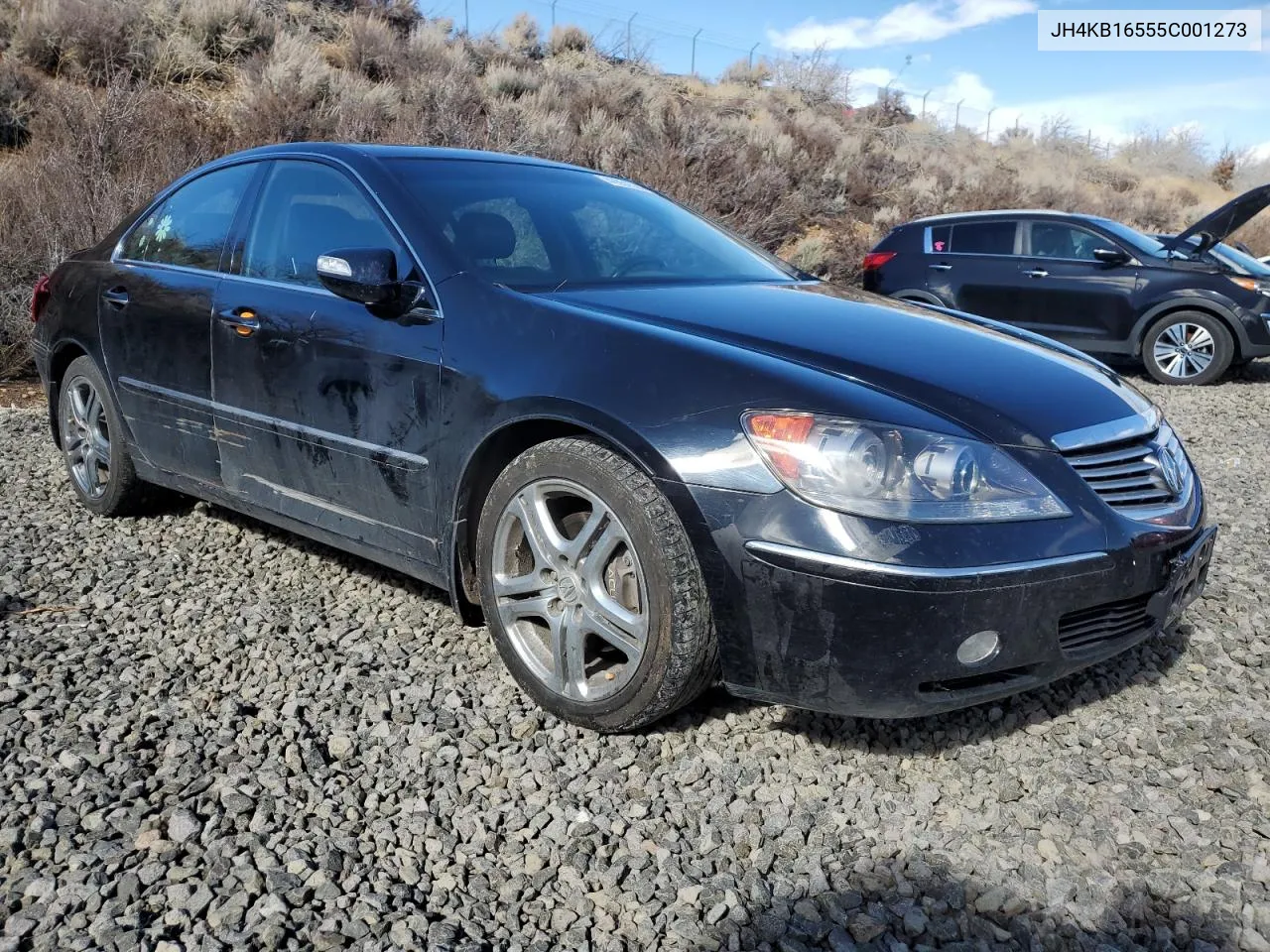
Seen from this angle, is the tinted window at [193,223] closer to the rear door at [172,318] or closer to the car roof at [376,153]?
the rear door at [172,318]

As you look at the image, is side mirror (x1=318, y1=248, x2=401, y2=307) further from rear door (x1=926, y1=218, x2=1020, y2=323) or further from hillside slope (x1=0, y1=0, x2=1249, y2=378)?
rear door (x1=926, y1=218, x2=1020, y2=323)

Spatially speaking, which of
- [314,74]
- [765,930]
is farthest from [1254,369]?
[314,74]

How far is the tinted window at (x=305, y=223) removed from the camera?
343 cm

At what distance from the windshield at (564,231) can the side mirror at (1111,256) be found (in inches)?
270

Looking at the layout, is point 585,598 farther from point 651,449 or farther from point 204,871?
point 204,871

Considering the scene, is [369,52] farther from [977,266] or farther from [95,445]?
[95,445]

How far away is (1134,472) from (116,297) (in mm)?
3871

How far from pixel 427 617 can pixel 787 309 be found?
163cm

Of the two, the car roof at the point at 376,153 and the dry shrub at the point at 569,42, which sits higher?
the dry shrub at the point at 569,42

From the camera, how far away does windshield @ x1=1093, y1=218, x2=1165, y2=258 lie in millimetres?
9695

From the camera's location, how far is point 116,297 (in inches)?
169

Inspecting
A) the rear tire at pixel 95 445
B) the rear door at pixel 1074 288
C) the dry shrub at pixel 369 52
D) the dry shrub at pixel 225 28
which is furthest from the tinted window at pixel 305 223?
the dry shrub at pixel 369 52

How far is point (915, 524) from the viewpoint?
2328mm

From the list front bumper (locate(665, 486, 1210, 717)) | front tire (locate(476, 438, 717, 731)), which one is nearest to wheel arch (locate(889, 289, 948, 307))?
front bumper (locate(665, 486, 1210, 717))
